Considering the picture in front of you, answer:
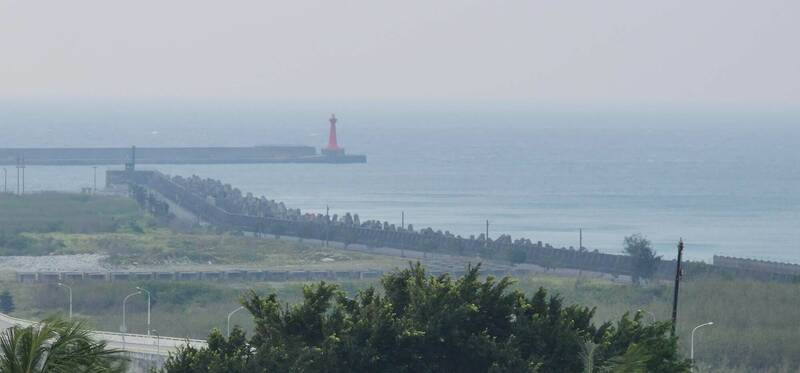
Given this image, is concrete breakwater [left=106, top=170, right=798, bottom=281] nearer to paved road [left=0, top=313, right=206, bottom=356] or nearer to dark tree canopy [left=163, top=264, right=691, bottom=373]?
paved road [left=0, top=313, right=206, bottom=356]

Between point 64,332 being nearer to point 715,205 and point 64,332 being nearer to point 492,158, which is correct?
point 715,205

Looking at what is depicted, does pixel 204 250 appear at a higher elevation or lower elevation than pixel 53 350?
lower

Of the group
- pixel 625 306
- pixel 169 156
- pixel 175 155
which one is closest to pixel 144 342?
pixel 625 306

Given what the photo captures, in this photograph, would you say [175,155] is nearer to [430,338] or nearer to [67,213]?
[67,213]

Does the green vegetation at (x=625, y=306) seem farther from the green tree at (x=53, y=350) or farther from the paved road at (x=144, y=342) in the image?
the green tree at (x=53, y=350)

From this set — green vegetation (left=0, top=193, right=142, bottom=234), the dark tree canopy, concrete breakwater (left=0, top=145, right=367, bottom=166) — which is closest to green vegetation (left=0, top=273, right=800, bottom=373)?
the dark tree canopy

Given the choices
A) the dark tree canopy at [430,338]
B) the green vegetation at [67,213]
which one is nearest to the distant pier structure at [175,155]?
the green vegetation at [67,213]
